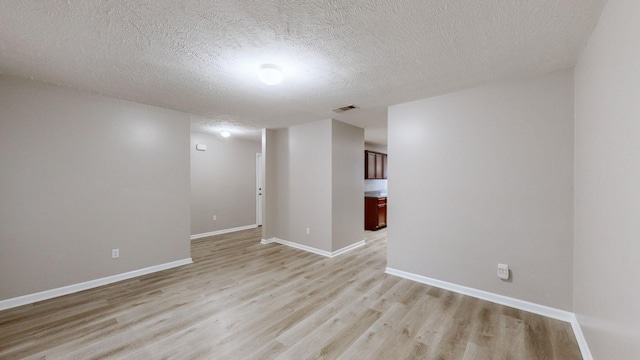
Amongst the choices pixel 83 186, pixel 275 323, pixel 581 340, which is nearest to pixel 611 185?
pixel 581 340

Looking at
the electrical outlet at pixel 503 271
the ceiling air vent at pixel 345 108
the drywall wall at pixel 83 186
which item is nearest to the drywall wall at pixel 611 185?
the electrical outlet at pixel 503 271

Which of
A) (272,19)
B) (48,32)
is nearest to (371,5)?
(272,19)

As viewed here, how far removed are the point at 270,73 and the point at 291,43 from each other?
42 cm

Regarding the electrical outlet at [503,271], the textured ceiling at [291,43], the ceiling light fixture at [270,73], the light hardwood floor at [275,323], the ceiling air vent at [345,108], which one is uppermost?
the ceiling air vent at [345,108]

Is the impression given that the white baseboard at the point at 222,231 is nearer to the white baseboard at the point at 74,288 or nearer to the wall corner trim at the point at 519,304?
the white baseboard at the point at 74,288

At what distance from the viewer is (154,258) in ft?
11.8

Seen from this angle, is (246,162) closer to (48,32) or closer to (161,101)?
(161,101)

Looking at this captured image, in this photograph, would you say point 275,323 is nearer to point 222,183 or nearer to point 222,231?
point 222,231

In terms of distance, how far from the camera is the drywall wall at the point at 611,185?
3.80 ft

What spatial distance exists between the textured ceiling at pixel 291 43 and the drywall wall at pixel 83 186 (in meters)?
0.40

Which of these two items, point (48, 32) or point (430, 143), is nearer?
point (48, 32)

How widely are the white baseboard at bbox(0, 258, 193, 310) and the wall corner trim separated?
373cm

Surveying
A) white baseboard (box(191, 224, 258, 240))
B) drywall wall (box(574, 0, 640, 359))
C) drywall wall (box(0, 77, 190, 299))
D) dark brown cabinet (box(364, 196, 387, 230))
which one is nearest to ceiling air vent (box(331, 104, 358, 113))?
drywall wall (box(574, 0, 640, 359))

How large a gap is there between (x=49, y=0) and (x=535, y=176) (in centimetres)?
418
